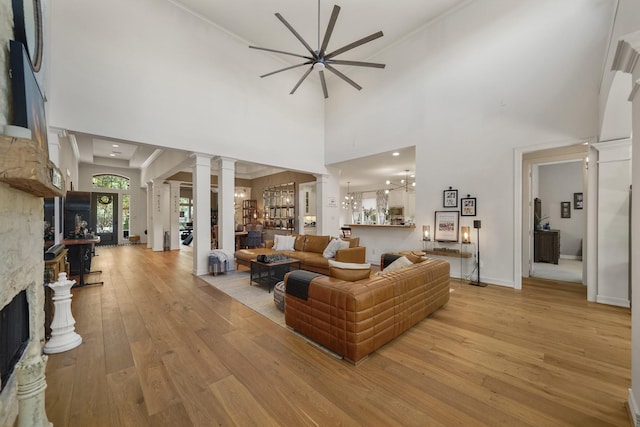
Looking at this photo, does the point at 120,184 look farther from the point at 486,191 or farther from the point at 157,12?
the point at 486,191

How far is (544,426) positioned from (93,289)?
20.1 ft

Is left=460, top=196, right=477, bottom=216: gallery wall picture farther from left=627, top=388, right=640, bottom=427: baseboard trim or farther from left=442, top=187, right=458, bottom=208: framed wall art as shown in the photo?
left=627, top=388, right=640, bottom=427: baseboard trim

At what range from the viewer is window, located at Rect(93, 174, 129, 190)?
409 inches

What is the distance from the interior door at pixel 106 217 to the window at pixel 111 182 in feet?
1.20

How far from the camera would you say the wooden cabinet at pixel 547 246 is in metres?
6.71

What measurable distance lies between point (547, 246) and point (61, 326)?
9.76 metres

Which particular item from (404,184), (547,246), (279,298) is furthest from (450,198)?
(404,184)

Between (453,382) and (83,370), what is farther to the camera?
(83,370)

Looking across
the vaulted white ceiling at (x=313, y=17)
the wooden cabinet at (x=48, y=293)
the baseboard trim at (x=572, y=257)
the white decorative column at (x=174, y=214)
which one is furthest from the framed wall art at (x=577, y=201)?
the white decorative column at (x=174, y=214)

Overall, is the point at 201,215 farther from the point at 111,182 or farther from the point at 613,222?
the point at 111,182

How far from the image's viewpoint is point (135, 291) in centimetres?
428

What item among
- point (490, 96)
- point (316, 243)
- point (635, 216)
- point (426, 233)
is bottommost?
point (316, 243)

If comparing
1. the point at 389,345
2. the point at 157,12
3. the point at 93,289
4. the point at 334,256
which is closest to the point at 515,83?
the point at 334,256

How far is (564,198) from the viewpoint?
7.48 meters
